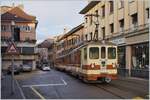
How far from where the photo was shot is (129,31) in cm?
3962

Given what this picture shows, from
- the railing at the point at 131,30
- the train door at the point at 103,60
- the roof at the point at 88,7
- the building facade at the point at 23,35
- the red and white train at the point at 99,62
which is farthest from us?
the building facade at the point at 23,35

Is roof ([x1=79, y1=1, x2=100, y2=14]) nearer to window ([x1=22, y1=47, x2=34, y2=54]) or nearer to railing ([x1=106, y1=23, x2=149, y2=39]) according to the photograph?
railing ([x1=106, y1=23, x2=149, y2=39])

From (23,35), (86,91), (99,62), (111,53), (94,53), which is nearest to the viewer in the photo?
(86,91)

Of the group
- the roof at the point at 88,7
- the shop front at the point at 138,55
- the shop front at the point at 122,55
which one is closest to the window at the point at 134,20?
the shop front at the point at 138,55

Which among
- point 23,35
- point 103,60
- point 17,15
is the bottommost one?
point 103,60

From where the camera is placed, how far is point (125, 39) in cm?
4056

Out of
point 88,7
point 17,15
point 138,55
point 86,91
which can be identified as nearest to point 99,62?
point 86,91

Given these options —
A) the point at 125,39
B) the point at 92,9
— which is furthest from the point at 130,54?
the point at 92,9

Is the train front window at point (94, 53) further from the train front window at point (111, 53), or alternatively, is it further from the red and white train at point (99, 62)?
the train front window at point (111, 53)

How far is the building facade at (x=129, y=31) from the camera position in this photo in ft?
117

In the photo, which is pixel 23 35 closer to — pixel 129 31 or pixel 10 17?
pixel 10 17

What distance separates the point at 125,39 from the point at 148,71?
703 centimetres

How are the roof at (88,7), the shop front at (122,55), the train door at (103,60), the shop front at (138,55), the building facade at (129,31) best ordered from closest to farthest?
1. the train door at (103,60)
2. the shop front at (138,55)
3. the building facade at (129,31)
4. the shop front at (122,55)
5. the roof at (88,7)

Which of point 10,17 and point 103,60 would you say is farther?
point 10,17
